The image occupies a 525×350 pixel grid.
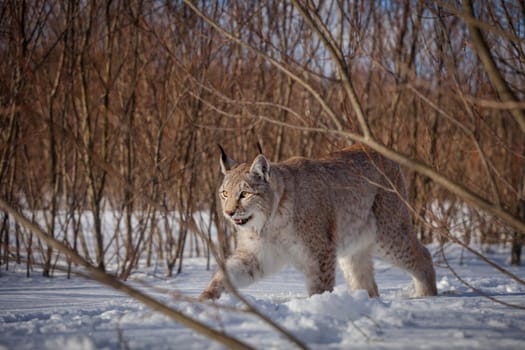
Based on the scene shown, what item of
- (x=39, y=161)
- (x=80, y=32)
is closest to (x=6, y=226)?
(x=80, y=32)

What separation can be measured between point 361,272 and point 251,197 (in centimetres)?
157

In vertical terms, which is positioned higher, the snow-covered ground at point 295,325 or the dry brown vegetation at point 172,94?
the dry brown vegetation at point 172,94

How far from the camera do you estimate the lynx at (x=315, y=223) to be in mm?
4125

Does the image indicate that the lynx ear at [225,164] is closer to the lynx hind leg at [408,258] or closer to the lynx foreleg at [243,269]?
the lynx foreleg at [243,269]

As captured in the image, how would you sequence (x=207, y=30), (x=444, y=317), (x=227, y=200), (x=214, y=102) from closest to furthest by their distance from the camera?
(x=444, y=317) → (x=227, y=200) → (x=207, y=30) → (x=214, y=102)

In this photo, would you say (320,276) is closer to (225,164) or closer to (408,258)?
A: (408,258)

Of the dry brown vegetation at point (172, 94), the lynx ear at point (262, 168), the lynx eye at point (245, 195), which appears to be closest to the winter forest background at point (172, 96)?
the dry brown vegetation at point (172, 94)

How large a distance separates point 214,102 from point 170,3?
141 cm

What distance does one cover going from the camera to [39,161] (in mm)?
9453

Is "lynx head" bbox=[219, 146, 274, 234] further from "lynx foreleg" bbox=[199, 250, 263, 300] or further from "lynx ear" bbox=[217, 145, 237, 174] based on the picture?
"lynx ear" bbox=[217, 145, 237, 174]

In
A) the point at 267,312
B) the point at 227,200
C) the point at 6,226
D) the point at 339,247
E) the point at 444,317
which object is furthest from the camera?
the point at 6,226

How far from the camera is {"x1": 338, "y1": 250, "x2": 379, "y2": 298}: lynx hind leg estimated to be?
4.89m

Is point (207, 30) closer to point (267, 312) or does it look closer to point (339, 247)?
point (339, 247)

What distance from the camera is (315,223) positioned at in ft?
13.9
